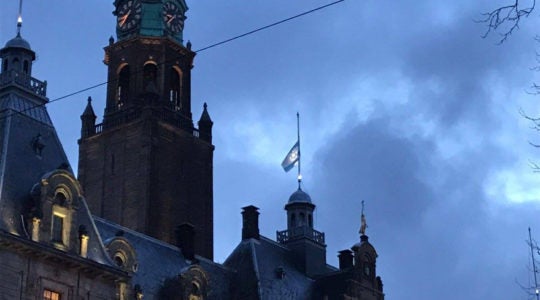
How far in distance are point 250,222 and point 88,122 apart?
22.7 metres

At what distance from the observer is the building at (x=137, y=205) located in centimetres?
5912

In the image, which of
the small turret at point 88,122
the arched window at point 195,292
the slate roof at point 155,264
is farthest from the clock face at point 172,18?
the arched window at point 195,292

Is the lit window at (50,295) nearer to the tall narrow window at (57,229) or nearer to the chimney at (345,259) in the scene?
the tall narrow window at (57,229)

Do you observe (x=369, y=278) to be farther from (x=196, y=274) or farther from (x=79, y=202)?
(x=79, y=202)

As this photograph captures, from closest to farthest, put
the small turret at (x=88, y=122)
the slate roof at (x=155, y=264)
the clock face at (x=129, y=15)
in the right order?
the slate roof at (x=155, y=264), the small turret at (x=88, y=122), the clock face at (x=129, y=15)

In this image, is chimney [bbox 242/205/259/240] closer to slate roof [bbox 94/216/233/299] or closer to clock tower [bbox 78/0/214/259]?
slate roof [bbox 94/216/233/299]

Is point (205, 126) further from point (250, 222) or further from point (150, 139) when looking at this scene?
point (250, 222)

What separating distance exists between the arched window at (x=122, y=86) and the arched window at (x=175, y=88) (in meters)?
4.05

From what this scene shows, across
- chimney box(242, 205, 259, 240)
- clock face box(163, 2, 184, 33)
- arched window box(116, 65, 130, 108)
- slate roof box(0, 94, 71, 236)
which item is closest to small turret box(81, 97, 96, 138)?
arched window box(116, 65, 130, 108)

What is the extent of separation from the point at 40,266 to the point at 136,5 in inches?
2044

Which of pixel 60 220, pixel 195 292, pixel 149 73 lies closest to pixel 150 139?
pixel 149 73

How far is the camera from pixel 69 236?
60125mm

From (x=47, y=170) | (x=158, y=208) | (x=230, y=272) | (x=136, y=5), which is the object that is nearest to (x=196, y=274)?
(x=230, y=272)

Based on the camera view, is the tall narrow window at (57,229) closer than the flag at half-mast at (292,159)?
Yes
